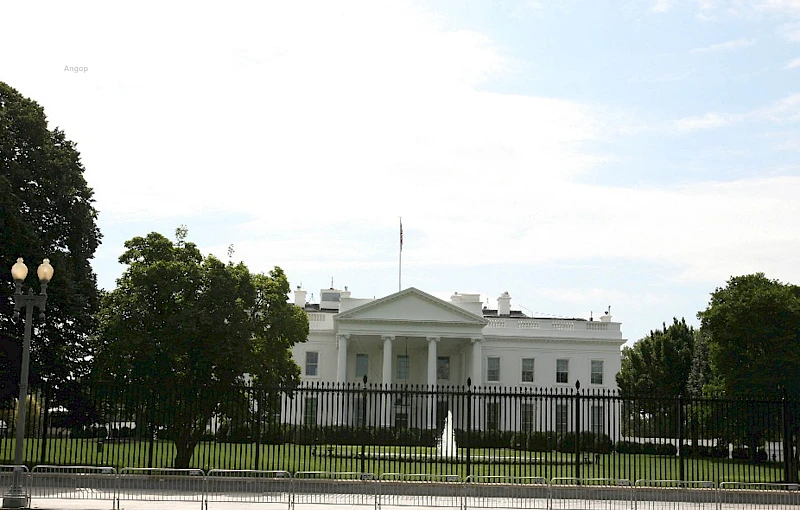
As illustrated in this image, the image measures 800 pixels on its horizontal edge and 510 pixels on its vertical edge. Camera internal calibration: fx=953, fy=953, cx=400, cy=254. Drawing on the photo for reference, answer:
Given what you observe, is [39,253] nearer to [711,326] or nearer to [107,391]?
[107,391]

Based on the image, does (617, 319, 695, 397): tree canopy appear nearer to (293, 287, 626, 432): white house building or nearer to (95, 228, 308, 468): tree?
(293, 287, 626, 432): white house building

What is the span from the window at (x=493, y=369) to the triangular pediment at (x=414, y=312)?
5.39 m

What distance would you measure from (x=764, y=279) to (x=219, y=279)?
24344 millimetres

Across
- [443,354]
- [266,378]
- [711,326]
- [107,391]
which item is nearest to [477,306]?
[443,354]

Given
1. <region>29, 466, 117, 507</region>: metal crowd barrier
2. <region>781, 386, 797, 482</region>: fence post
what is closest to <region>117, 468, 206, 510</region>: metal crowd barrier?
<region>29, 466, 117, 507</region>: metal crowd barrier

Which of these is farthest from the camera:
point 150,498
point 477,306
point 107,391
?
point 477,306

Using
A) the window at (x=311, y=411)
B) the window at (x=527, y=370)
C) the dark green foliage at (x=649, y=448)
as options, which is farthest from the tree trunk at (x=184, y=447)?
the window at (x=527, y=370)

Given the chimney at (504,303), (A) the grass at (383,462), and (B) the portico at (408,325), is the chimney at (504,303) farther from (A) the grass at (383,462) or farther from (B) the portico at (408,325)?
(A) the grass at (383,462)

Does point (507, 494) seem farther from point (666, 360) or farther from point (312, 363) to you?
point (666, 360)

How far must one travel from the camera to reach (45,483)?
2184 centimetres

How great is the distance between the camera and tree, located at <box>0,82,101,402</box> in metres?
29.8

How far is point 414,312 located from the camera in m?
68.5

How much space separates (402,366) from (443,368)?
3.56m

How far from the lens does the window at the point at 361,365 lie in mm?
72500
